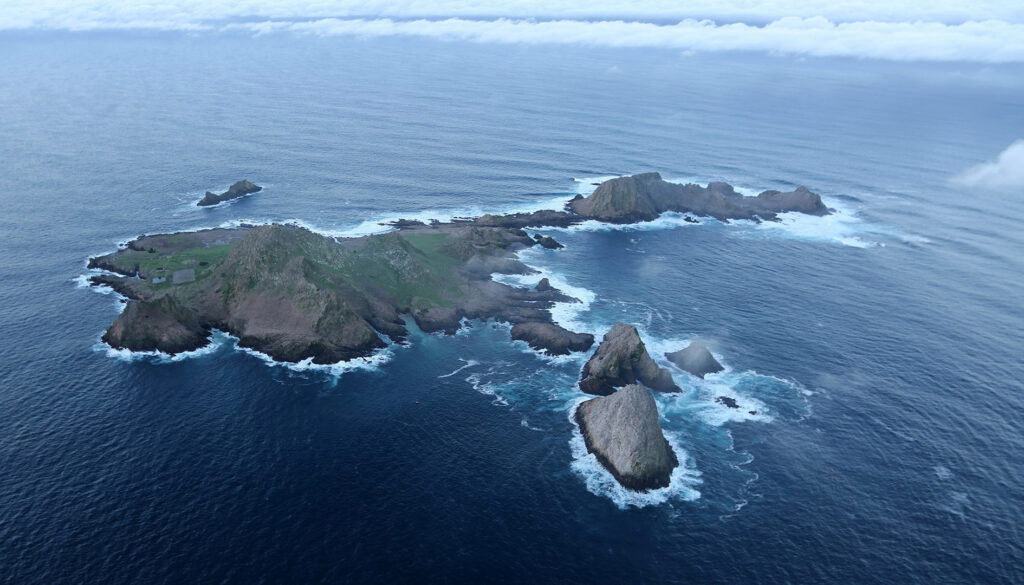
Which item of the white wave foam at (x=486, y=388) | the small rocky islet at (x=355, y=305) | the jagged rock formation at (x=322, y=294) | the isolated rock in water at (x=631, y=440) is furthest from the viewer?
the jagged rock formation at (x=322, y=294)

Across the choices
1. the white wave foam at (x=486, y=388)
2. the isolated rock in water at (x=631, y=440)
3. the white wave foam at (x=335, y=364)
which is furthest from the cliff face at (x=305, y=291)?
the isolated rock in water at (x=631, y=440)

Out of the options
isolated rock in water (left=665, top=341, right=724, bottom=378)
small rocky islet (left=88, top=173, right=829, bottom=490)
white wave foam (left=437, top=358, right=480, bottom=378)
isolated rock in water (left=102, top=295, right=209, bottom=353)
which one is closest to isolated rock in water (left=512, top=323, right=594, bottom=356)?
small rocky islet (left=88, top=173, right=829, bottom=490)

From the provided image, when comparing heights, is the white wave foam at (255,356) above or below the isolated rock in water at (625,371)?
below

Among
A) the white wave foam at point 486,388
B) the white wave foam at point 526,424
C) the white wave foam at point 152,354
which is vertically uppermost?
the white wave foam at point 526,424

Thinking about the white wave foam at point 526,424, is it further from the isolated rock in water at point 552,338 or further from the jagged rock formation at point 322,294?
the isolated rock in water at point 552,338

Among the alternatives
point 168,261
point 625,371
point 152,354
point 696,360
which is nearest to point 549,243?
point 696,360

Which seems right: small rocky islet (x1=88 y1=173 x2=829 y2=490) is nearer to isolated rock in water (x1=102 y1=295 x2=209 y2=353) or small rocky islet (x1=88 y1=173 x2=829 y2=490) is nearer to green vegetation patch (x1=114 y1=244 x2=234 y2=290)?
isolated rock in water (x1=102 y1=295 x2=209 y2=353)

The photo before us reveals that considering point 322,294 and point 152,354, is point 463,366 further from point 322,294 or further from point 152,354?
point 152,354
